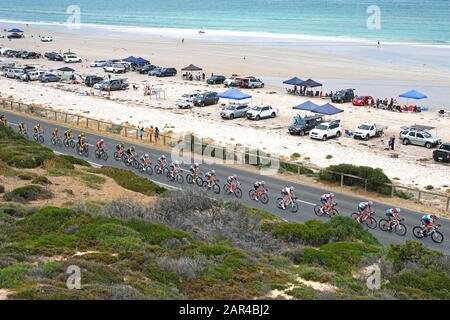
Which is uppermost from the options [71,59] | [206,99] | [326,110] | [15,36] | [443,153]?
[15,36]

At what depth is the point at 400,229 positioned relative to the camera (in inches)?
946

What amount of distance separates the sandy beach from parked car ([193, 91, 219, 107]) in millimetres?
852

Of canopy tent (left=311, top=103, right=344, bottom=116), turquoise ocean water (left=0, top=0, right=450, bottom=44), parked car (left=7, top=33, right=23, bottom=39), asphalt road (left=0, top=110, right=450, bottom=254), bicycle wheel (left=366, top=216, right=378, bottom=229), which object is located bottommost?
asphalt road (left=0, top=110, right=450, bottom=254)

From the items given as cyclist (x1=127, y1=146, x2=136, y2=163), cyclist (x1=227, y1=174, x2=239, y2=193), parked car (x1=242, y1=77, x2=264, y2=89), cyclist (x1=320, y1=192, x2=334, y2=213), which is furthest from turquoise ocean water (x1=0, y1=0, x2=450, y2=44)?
cyclist (x1=320, y1=192, x2=334, y2=213)

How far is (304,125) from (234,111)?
7.15 metres

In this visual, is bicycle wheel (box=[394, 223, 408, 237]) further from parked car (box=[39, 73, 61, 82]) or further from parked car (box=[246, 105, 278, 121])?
parked car (box=[39, 73, 61, 82])

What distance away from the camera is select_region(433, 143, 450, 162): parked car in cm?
3791

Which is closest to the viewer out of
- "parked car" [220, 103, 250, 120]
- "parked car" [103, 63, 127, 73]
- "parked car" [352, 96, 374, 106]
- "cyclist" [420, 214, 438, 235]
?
"cyclist" [420, 214, 438, 235]

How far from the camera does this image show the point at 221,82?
6738 cm

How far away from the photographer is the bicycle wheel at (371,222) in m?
24.7

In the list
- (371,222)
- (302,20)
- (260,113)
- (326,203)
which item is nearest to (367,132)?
(260,113)

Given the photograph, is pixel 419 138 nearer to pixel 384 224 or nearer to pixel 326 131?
pixel 326 131

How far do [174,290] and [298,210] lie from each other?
48.2 feet

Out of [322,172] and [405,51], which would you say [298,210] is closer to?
[322,172]
